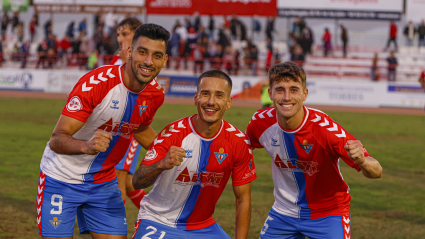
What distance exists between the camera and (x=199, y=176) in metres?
4.17

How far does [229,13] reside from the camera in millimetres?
32719

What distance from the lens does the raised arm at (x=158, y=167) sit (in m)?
3.65

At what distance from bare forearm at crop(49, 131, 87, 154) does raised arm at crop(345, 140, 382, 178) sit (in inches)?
77.7

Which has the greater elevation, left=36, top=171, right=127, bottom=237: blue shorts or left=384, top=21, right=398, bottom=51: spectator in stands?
left=384, top=21, right=398, bottom=51: spectator in stands

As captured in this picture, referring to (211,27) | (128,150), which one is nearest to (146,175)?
(128,150)

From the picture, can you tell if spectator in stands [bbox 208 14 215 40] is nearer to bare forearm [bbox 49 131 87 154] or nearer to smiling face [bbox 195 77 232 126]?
smiling face [bbox 195 77 232 126]

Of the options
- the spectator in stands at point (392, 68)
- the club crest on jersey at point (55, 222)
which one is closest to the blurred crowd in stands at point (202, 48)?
the spectator in stands at point (392, 68)

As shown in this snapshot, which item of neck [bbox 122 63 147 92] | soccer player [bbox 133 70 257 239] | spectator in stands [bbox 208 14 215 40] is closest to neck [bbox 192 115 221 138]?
soccer player [bbox 133 70 257 239]

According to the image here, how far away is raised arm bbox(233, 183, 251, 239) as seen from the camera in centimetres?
410

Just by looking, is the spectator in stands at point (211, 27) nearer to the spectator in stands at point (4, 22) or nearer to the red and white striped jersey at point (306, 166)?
the spectator in stands at point (4, 22)

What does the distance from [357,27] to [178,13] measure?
12.1 metres

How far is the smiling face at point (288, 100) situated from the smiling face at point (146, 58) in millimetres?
1023

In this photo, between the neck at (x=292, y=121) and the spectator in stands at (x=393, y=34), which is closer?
the neck at (x=292, y=121)

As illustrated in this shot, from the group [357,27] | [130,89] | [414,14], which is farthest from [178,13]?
[130,89]
